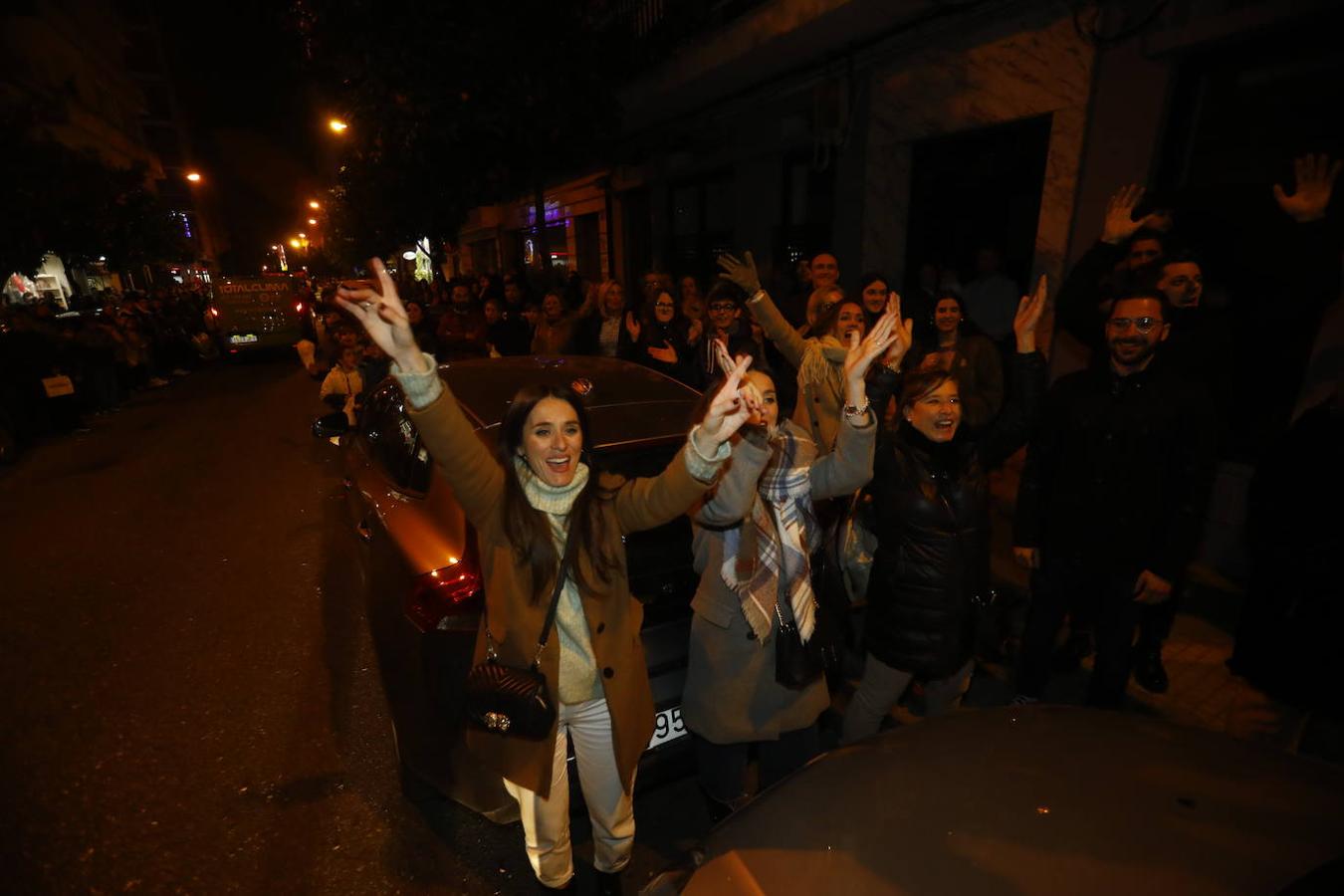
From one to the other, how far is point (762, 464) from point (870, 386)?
38.0 inches

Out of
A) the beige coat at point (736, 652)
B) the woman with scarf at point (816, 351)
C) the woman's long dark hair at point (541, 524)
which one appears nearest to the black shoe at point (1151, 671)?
the woman with scarf at point (816, 351)

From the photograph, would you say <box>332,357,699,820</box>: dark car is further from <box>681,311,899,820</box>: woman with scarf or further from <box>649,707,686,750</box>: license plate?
<box>681,311,899,820</box>: woman with scarf

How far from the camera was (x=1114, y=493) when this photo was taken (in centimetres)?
279

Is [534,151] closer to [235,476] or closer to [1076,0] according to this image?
[235,476]

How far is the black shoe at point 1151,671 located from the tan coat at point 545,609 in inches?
120

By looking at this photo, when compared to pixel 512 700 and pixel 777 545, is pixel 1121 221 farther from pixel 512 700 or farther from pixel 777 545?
pixel 512 700

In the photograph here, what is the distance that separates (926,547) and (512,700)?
5.14 feet

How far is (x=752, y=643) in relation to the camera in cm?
226

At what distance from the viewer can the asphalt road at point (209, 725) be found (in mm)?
2570

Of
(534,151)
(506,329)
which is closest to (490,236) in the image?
(534,151)

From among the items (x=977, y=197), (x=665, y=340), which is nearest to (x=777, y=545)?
(x=665, y=340)

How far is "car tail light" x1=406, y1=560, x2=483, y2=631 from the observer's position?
2.23m

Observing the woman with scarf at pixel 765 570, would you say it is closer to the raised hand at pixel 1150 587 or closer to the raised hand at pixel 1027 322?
the raised hand at pixel 1027 322

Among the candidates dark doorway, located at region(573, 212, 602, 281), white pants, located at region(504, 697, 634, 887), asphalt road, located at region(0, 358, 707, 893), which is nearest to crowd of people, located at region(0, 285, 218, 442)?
asphalt road, located at region(0, 358, 707, 893)
